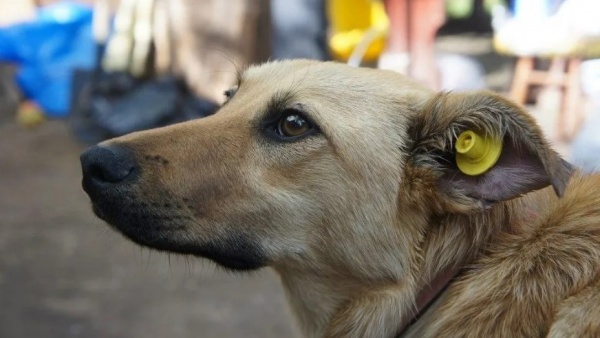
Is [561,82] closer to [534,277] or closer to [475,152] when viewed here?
[475,152]

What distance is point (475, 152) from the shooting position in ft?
7.75

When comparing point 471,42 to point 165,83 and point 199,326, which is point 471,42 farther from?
point 199,326

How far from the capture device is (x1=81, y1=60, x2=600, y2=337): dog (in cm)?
229

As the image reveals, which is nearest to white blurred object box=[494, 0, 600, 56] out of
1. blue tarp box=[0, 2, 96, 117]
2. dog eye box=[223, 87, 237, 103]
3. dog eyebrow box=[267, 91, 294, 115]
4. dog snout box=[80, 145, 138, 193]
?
dog eye box=[223, 87, 237, 103]

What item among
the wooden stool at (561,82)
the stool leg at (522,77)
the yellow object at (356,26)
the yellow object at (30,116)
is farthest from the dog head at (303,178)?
the yellow object at (30,116)

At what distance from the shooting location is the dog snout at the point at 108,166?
2357mm

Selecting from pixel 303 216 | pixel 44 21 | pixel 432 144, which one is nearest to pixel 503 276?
pixel 432 144

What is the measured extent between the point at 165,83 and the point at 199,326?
427 cm

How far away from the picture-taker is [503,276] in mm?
2295

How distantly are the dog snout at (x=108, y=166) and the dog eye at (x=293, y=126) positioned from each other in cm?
51

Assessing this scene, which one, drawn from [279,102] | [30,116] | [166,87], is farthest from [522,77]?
[279,102]

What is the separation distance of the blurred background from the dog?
162cm

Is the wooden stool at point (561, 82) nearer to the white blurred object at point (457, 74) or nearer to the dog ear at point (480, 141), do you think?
the white blurred object at point (457, 74)

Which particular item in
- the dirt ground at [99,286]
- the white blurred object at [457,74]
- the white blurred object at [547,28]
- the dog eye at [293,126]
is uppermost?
the dog eye at [293,126]
